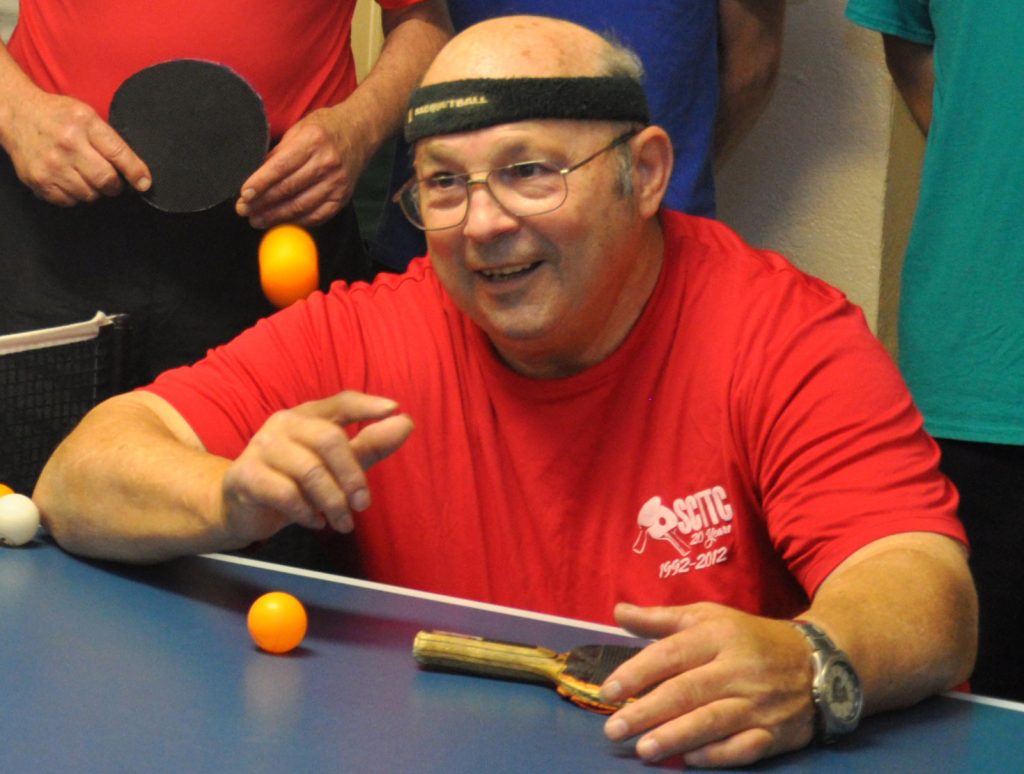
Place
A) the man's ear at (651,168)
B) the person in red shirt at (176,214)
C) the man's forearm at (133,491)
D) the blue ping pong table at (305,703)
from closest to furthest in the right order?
1. the blue ping pong table at (305,703)
2. the man's forearm at (133,491)
3. the man's ear at (651,168)
4. the person in red shirt at (176,214)

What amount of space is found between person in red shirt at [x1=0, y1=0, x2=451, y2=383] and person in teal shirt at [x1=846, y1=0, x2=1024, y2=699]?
996 mm

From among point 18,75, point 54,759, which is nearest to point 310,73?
point 18,75

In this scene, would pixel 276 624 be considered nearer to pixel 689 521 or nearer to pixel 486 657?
pixel 486 657

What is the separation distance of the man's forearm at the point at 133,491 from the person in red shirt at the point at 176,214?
0.57 meters

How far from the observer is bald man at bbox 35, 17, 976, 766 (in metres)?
2.04

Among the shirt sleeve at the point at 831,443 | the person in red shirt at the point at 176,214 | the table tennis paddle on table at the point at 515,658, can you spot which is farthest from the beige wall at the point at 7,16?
the table tennis paddle on table at the point at 515,658

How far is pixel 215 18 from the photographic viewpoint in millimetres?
2748

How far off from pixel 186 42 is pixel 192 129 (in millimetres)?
200

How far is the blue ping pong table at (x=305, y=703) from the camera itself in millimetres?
1474

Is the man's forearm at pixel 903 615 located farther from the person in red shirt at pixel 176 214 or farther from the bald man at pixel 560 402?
the person in red shirt at pixel 176 214

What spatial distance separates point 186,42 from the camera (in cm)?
275

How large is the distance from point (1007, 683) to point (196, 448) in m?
1.56

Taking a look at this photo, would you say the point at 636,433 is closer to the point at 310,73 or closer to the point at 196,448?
the point at 196,448

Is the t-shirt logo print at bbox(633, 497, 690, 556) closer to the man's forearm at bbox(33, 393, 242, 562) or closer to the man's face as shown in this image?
the man's face
